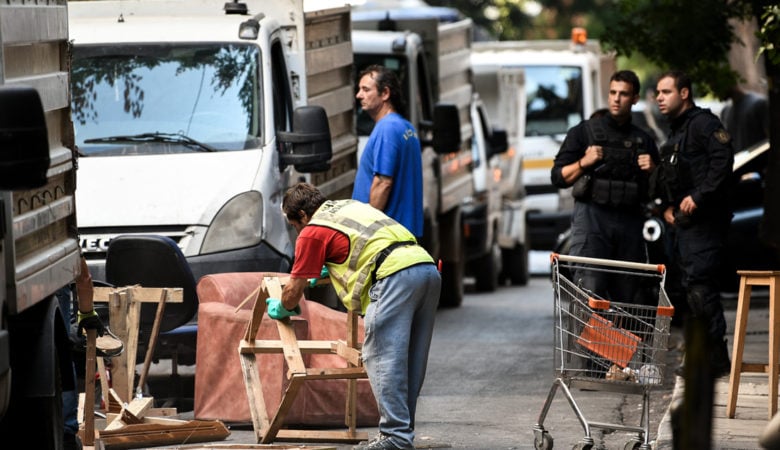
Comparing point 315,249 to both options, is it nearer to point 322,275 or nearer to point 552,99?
point 322,275

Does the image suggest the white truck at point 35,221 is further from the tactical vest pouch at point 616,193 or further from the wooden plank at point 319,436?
the tactical vest pouch at point 616,193

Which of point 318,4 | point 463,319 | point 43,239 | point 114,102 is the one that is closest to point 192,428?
point 43,239

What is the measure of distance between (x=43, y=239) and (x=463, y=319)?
29.3 ft

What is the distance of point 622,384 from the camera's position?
284 inches

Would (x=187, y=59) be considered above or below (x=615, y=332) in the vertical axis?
above

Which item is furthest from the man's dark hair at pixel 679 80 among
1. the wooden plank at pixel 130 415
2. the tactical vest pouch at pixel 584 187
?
the wooden plank at pixel 130 415

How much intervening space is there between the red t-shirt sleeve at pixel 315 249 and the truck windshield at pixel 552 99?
1373cm

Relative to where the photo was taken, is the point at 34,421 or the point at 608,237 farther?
the point at 608,237

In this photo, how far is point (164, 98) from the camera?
10180 mm

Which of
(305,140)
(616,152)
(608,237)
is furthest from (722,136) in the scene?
(305,140)

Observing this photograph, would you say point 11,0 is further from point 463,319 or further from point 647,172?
point 463,319

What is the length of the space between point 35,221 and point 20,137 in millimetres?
1068

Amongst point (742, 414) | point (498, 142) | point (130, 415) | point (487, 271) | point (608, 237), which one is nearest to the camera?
point (130, 415)

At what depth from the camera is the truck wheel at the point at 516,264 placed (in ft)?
64.2
